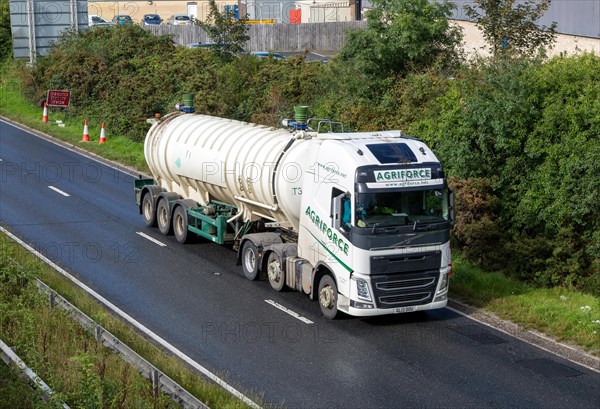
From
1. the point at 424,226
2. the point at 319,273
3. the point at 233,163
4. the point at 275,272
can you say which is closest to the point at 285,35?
the point at 233,163

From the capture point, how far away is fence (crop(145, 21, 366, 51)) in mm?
62781

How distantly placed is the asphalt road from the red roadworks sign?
1888 centimetres

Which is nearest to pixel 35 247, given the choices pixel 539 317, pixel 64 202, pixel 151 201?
pixel 151 201

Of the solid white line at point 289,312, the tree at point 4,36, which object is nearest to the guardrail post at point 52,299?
the solid white line at point 289,312

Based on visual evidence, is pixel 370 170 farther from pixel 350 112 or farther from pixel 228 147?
pixel 350 112

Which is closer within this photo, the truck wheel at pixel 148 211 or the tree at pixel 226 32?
the truck wheel at pixel 148 211

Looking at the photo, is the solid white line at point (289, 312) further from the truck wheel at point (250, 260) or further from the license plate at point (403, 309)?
the license plate at point (403, 309)

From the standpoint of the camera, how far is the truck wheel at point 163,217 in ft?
77.7

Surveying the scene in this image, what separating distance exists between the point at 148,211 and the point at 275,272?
7.06 metres

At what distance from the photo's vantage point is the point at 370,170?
16.4 metres

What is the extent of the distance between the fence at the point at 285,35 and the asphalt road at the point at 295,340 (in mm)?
39848

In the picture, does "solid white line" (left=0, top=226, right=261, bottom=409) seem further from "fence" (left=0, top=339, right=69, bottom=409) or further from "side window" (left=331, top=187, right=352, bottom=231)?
"side window" (left=331, top=187, right=352, bottom=231)

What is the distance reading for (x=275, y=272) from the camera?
19.0 metres

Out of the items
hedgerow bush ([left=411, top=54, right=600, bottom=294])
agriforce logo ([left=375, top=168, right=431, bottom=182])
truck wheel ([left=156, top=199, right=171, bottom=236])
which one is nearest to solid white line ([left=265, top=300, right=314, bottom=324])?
agriforce logo ([left=375, top=168, right=431, bottom=182])
